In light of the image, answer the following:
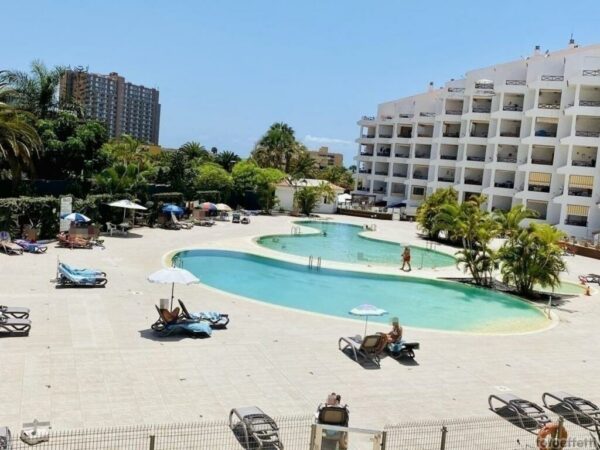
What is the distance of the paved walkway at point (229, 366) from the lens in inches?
404

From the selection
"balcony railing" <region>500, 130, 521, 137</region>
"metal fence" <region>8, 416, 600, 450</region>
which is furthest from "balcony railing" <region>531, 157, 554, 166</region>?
"metal fence" <region>8, 416, 600, 450</region>

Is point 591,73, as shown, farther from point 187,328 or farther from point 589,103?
point 187,328

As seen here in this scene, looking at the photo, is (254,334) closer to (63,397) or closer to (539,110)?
(63,397)

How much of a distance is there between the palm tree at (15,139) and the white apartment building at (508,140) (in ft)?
139

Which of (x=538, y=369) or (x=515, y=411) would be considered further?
(x=538, y=369)

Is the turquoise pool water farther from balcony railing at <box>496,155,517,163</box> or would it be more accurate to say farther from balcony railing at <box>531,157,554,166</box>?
balcony railing at <box>496,155,517,163</box>

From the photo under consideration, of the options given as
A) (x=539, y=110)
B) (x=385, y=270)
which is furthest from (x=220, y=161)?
(x=385, y=270)

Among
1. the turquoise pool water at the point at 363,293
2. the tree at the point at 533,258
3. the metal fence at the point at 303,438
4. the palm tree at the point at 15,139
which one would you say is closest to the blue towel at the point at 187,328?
A: the turquoise pool water at the point at 363,293

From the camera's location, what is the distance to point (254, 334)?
15.2 meters

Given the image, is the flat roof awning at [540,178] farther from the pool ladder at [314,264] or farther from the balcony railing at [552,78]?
the pool ladder at [314,264]

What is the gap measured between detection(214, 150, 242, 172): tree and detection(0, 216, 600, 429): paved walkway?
5605 cm

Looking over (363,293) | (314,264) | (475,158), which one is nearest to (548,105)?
(475,158)

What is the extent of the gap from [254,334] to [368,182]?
6505cm

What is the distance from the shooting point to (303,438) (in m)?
9.29
